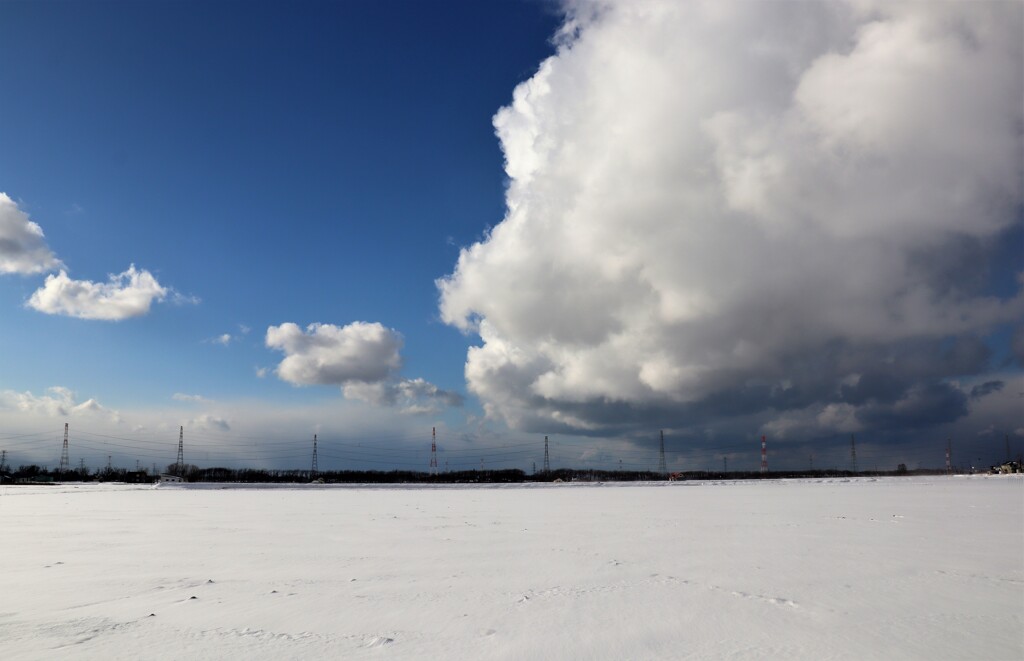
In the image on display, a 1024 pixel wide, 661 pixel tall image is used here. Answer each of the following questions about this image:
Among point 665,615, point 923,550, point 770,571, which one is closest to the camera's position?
point 665,615

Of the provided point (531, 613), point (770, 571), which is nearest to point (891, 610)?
point (770, 571)

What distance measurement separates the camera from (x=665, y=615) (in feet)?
28.0

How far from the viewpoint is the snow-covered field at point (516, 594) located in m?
7.22

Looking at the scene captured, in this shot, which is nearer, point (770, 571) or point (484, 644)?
point (484, 644)

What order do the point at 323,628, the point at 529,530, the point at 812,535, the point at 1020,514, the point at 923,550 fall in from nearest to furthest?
the point at 323,628 < the point at 923,550 < the point at 812,535 < the point at 529,530 < the point at 1020,514

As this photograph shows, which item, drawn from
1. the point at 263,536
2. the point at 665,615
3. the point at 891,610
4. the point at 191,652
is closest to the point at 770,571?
the point at 891,610

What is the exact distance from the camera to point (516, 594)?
9.90 meters

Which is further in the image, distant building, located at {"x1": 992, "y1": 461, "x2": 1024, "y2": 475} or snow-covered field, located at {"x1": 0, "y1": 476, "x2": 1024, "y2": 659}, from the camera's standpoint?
distant building, located at {"x1": 992, "y1": 461, "x2": 1024, "y2": 475}

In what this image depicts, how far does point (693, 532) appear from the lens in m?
18.5

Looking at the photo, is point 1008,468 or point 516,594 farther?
point 1008,468

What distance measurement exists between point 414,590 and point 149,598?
416 centimetres

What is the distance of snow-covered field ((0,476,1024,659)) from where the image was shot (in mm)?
7219

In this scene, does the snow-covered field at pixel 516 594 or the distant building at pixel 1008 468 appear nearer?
the snow-covered field at pixel 516 594

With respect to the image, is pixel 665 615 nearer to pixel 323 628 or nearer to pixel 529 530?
pixel 323 628
